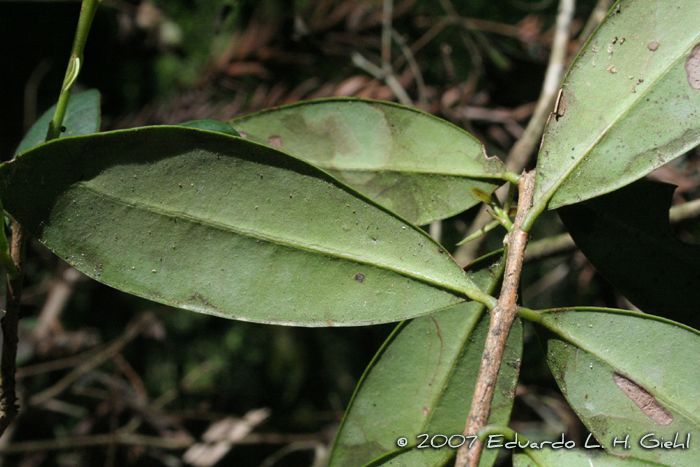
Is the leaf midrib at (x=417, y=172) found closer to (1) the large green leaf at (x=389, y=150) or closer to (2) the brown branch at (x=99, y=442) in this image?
(1) the large green leaf at (x=389, y=150)

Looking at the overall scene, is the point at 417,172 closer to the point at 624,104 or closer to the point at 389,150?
the point at 389,150

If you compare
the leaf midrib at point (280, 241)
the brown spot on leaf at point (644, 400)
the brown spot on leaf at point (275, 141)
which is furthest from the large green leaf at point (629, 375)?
the brown spot on leaf at point (275, 141)

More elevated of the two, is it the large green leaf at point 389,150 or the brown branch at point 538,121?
the brown branch at point 538,121

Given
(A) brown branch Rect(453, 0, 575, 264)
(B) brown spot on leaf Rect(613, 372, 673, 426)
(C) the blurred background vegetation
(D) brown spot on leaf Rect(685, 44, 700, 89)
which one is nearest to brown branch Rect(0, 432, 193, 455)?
(C) the blurred background vegetation

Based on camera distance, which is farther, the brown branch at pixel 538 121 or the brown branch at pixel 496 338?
the brown branch at pixel 538 121

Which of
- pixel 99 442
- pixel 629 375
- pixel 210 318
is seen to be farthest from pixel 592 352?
pixel 210 318

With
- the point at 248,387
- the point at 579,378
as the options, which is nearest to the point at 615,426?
the point at 579,378

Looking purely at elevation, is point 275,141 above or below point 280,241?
above
